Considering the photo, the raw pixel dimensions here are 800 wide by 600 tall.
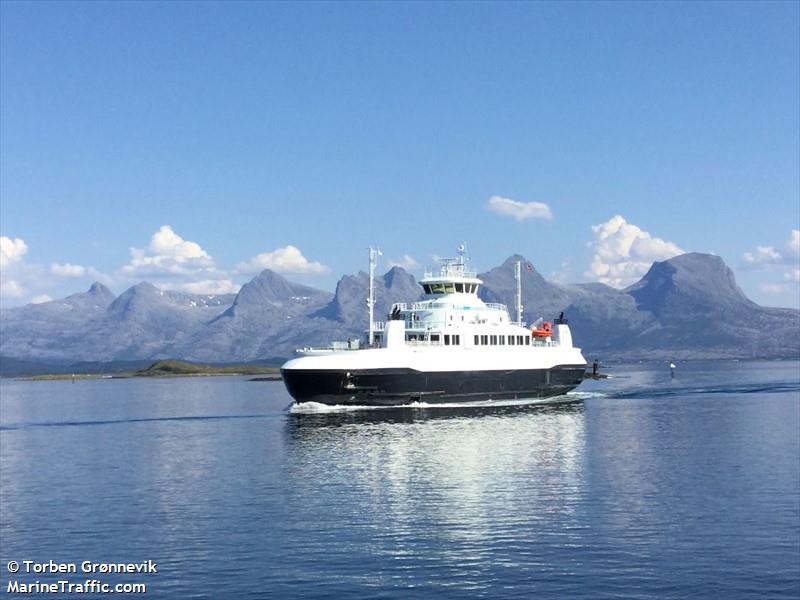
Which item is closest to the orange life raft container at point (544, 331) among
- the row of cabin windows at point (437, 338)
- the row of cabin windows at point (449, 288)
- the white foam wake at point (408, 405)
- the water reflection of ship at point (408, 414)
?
the white foam wake at point (408, 405)

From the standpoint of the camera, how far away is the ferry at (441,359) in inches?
A: 3034

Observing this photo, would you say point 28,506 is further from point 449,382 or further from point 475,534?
point 449,382

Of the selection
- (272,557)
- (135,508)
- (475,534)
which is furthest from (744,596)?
(135,508)

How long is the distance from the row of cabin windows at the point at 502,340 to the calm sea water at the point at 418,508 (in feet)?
57.0

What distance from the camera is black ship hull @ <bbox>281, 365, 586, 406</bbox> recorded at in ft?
252

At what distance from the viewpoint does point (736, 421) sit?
249ft

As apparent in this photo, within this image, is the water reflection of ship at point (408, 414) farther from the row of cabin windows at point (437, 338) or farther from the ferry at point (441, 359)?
the row of cabin windows at point (437, 338)

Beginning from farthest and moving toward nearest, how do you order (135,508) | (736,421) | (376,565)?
(736,421) → (135,508) → (376,565)

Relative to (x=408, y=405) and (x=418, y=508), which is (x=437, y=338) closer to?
(x=408, y=405)

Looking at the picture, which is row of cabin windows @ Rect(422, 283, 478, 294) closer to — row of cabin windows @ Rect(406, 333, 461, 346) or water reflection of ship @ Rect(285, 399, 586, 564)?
row of cabin windows @ Rect(406, 333, 461, 346)

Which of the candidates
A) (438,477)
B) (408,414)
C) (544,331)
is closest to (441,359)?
(408,414)

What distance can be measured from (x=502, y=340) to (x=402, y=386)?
15.8m

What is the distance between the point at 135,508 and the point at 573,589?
21848 mm

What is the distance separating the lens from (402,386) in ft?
261
